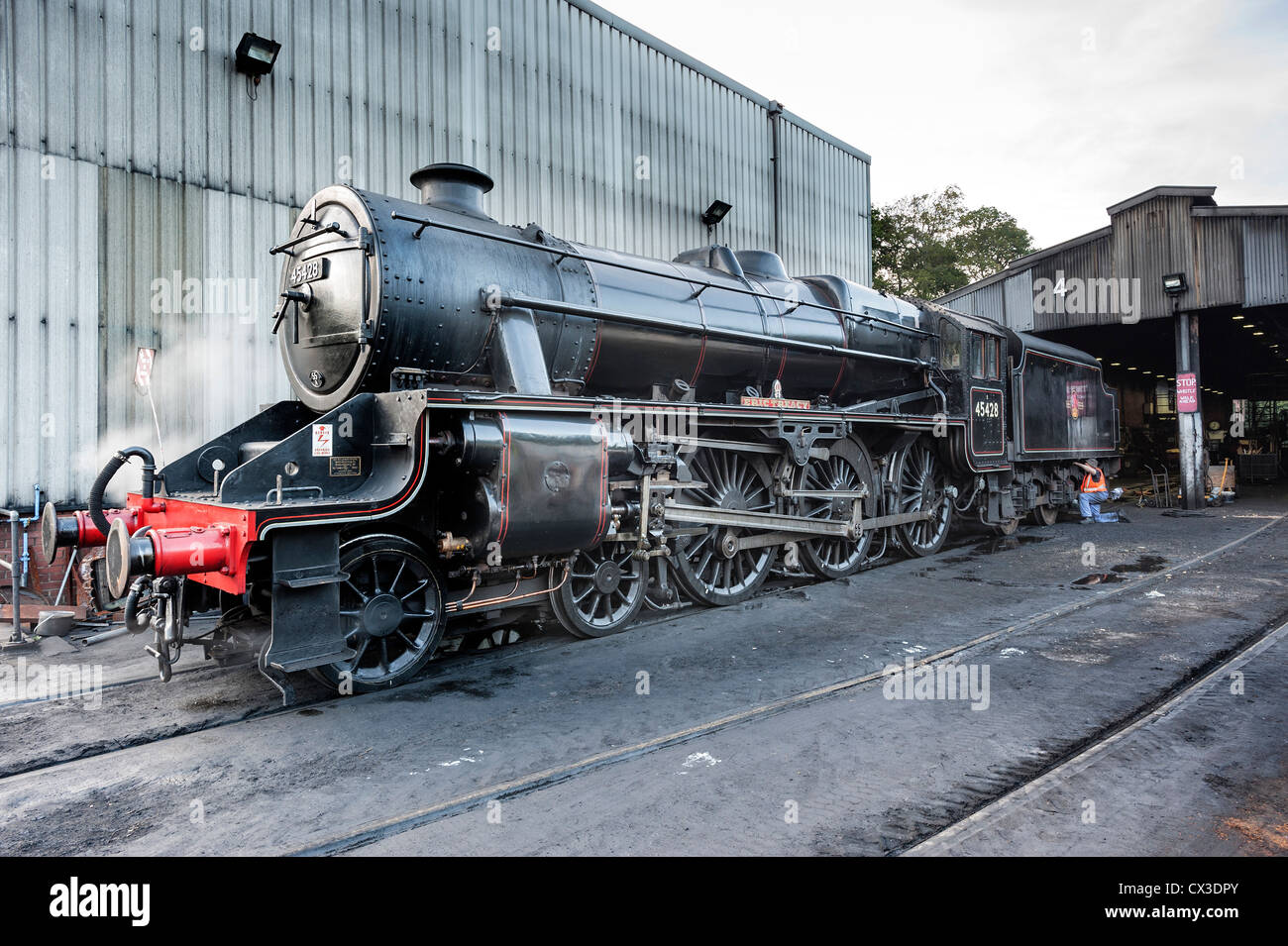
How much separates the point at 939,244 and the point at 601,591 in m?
38.3

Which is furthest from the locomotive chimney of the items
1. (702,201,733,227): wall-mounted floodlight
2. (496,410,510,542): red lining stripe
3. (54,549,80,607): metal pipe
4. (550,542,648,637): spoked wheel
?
(702,201,733,227): wall-mounted floodlight

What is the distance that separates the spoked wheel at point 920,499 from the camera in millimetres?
9336

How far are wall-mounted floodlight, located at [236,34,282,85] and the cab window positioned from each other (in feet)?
26.7

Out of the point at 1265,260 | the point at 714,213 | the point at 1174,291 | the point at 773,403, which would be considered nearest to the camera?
the point at 773,403

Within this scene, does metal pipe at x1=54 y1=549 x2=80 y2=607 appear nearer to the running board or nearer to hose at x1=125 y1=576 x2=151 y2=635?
hose at x1=125 y1=576 x2=151 y2=635

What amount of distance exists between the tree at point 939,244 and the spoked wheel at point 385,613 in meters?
35.4

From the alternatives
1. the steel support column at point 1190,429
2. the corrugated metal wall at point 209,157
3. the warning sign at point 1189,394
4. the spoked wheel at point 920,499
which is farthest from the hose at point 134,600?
the warning sign at point 1189,394

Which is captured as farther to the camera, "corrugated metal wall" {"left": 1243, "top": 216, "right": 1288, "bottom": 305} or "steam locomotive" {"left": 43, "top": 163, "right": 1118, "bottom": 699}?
"corrugated metal wall" {"left": 1243, "top": 216, "right": 1288, "bottom": 305}

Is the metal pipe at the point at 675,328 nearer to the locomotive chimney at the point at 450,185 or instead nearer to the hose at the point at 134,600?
the locomotive chimney at the point at 450,185

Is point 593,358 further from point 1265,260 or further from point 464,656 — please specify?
point 1265,260

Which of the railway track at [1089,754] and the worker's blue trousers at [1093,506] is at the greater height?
the worker's blue trousers at [1093,506]

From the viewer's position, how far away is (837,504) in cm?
810


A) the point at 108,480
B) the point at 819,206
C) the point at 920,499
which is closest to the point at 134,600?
the point at 108,480

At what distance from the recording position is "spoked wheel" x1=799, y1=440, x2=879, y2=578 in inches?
313
